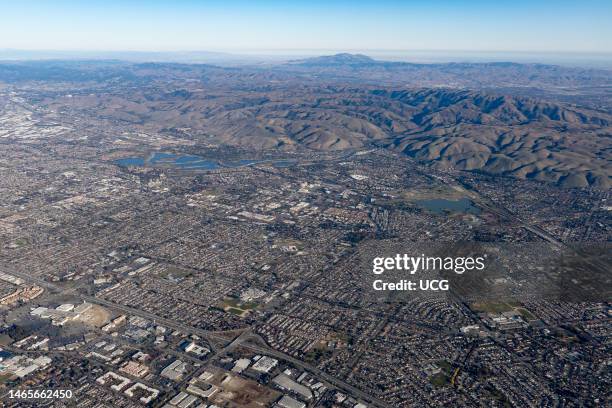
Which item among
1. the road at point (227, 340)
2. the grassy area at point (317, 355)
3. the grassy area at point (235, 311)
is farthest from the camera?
the grassy area at point (235, 311)

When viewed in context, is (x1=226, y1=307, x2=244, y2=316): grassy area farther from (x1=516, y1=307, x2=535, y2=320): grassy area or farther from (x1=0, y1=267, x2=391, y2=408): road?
(x1=516, y1=307, x2=535, y2=320): grassy area

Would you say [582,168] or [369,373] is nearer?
[369,373]

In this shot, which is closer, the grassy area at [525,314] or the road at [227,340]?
the road at [227,340]

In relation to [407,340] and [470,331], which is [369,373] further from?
[470,331]

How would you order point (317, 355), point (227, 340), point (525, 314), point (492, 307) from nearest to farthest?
point (317, 355), point (227, 340), point (525, 314), point (492, 307)

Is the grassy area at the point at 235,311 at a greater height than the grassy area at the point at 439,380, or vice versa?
the grassy area at the point at 235,311

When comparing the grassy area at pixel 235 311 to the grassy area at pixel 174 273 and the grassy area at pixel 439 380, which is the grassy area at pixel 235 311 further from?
the grassy area at pixel 439 380

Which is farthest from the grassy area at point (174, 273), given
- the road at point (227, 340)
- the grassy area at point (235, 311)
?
the grassy area at point (235, 311)

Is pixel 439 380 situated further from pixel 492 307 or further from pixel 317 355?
pixel 492 307

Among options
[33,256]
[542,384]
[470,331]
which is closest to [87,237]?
[33,256]

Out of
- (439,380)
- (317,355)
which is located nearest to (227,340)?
(317,355)

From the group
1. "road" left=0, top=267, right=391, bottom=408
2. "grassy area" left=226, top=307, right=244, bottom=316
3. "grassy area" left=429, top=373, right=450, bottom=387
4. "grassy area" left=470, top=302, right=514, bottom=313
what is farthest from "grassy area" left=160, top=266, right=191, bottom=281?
"grassy area" left=470, top=302, right=514, bottom=313
